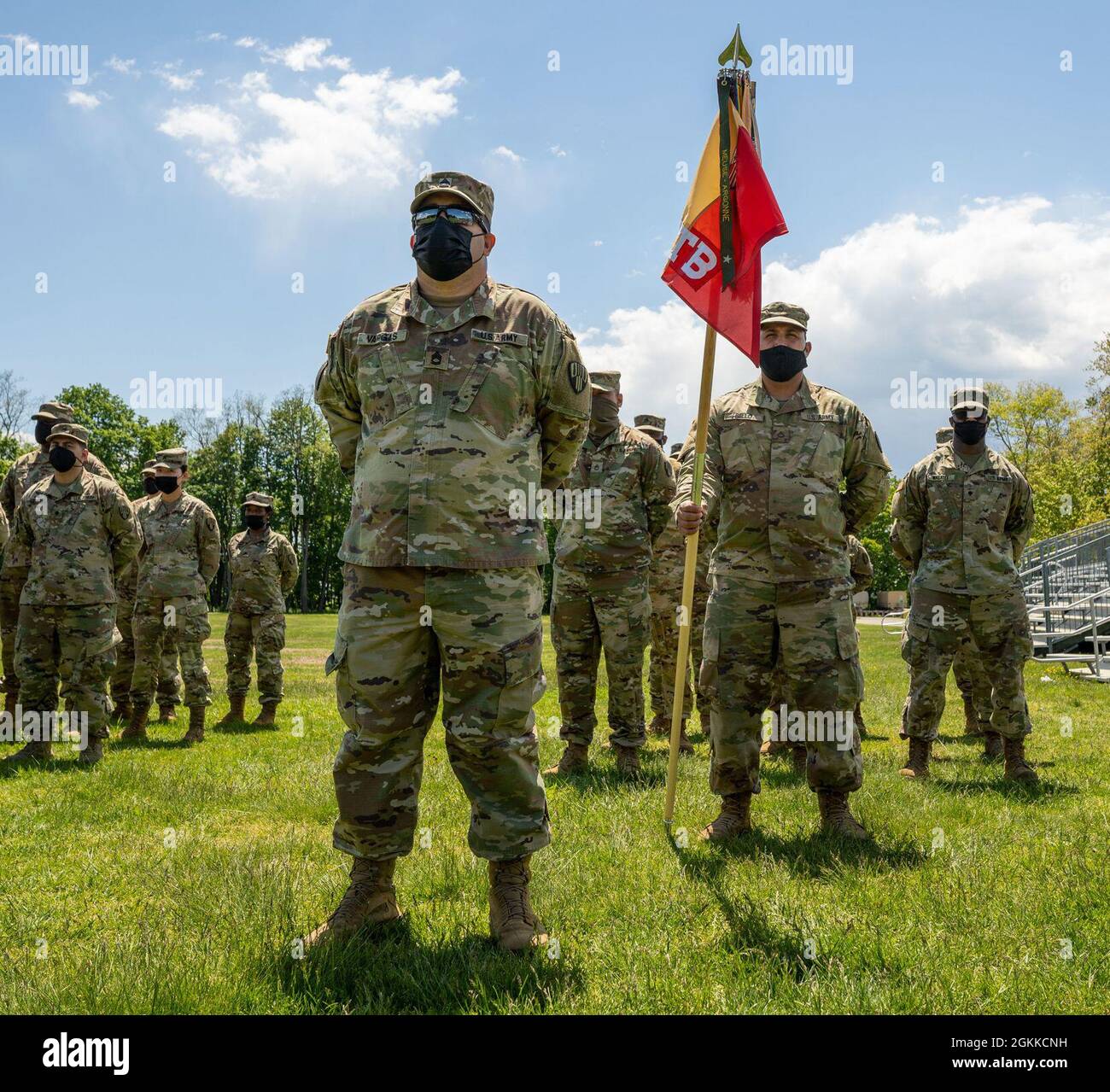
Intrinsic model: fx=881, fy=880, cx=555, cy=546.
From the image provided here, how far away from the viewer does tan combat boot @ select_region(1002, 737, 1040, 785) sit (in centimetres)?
723

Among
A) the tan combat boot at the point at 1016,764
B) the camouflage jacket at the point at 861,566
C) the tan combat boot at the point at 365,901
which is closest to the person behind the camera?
the tan combat boot at the point at 365,901

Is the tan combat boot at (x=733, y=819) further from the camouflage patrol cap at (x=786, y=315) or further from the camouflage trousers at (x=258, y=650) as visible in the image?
the camouflage trousers at (x=258, y=650)

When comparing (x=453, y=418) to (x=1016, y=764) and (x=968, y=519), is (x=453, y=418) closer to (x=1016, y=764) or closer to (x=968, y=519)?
(x=968, y=519)

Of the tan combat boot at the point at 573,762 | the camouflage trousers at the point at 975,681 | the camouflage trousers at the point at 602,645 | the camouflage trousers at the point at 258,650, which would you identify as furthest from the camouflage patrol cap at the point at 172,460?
the camouflage trousers at the point at 975,681

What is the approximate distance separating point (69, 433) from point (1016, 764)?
884 cm

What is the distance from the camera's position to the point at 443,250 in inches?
146

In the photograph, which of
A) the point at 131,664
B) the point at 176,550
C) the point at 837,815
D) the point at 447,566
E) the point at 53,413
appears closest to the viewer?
the point at 447,566

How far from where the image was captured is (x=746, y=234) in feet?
17.0

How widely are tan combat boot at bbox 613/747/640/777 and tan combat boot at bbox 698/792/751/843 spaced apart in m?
1.81

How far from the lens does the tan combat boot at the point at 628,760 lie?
7242mm

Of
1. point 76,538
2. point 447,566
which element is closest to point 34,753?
point 76,538

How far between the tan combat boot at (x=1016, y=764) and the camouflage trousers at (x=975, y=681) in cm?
37

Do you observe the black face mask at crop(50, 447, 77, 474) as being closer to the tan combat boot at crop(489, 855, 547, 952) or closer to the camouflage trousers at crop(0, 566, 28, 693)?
the camouflage trousers at crop(0, 566, 28, 693)
